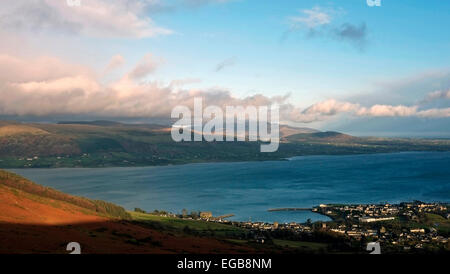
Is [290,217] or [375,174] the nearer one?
[290,217]

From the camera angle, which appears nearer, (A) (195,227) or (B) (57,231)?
(B) (57,231)

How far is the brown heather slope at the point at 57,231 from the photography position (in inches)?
940

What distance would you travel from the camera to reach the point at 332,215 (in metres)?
76.7

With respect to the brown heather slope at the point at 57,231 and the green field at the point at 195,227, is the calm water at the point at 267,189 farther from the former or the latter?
the brown heather slope at the point at 57,231

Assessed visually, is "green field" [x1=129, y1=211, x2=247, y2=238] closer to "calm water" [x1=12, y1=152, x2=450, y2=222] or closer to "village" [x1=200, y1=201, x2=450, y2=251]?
"village" [x1=200, y1=201, x2=450, y2=251]

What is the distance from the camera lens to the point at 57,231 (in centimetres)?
2869

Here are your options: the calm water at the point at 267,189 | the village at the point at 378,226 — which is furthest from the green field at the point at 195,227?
the calm water at the point at 267,189

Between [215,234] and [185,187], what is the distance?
79957 millimetres

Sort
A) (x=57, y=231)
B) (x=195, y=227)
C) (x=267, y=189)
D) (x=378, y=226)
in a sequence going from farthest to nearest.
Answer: (x=267, y=189) < (x=378, y=226) < (x=195, y=227) < (x=57, y=231)

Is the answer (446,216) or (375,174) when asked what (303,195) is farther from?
(375,174)

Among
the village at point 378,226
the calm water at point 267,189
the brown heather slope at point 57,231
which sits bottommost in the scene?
the calm water at point 267,189

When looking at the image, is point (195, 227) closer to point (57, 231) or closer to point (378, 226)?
point (57, 231)

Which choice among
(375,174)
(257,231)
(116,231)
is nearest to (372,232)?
(257,231)

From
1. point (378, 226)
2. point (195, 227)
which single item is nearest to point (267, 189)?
point (378, 226)
